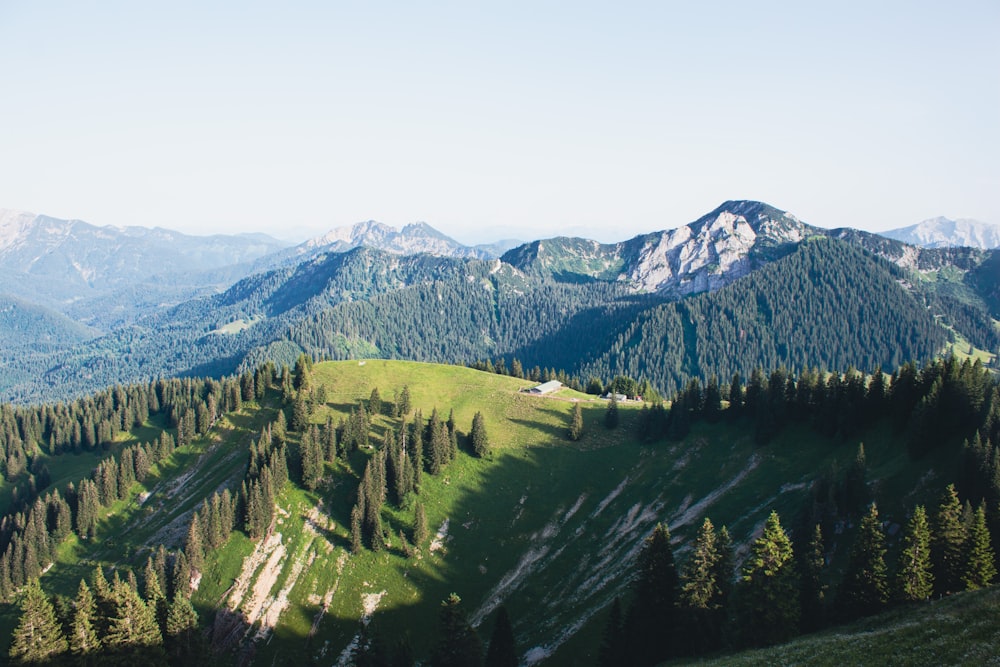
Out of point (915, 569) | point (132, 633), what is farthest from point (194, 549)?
point (915, 569)

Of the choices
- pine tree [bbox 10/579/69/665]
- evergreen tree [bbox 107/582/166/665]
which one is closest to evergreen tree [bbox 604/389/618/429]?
evergreen tree [bbox 107/582/166/665]

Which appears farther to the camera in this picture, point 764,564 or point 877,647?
point 764,564

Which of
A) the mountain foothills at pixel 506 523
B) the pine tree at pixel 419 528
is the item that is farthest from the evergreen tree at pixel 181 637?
the pine tree at pixel 419 528

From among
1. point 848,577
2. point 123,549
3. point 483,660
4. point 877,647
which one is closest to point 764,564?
point 848,577

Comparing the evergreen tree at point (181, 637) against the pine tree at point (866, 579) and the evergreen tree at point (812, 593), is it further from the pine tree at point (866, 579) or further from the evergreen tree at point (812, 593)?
the pine tree at point (866, 579)

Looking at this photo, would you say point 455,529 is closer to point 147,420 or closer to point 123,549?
point 123,549

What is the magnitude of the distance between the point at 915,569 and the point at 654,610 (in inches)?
841

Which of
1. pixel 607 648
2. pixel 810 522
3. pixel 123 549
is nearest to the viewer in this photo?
pixel 607 648

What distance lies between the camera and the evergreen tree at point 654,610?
55562mm

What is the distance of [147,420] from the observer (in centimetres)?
15412

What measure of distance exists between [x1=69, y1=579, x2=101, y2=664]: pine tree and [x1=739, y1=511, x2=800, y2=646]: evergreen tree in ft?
179

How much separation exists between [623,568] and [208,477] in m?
76.4

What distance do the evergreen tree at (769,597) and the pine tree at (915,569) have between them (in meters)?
7.94

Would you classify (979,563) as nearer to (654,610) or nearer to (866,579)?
(866,579)
